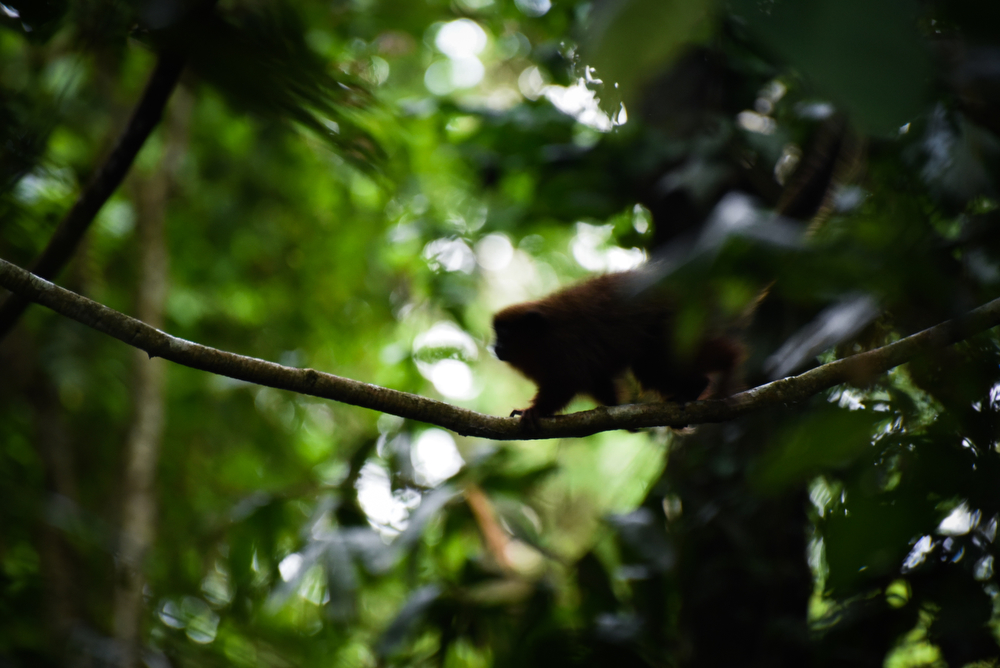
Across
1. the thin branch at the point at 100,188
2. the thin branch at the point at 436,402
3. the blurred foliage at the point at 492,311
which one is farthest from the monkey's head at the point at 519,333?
the thin branch at the point at 100,188

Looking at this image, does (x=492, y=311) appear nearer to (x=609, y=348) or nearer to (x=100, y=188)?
(x=609, y=348)

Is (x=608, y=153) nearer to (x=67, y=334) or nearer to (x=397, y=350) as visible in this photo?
(x=397, y=350)

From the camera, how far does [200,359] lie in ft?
5.64

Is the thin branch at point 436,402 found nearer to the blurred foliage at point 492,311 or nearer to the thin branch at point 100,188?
the blurred foliage at point 492,311

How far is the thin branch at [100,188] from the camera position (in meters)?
1.81

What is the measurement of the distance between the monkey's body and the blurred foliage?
244 mm

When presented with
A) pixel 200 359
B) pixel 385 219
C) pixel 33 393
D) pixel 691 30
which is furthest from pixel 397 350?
pixel 691 30

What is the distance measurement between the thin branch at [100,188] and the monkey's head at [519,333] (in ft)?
5.35

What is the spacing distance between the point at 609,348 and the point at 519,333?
43cm

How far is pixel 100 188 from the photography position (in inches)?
75.9

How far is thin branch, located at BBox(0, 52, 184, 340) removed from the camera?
1812mm

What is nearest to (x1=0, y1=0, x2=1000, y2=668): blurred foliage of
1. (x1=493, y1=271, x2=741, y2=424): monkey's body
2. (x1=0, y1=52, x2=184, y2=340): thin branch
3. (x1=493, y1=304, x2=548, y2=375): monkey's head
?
(x1=0, y1=52, x2=184, y2=340): thin branch

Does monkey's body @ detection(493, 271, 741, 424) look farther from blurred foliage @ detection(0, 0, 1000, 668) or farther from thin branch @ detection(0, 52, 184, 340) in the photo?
thin branch @ detection(0, 52, 184, 340)

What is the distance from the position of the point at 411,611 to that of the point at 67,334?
10.4 ft
